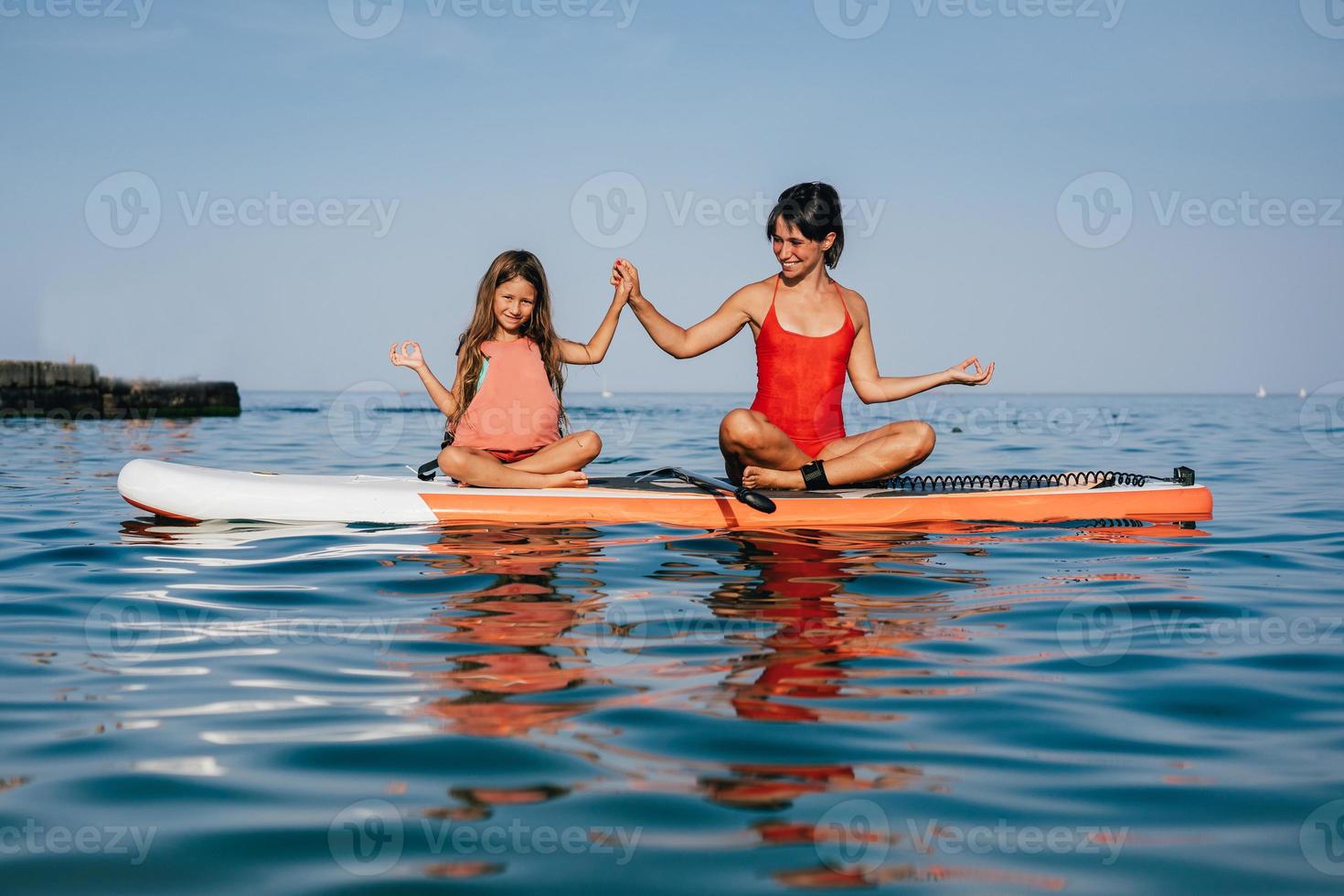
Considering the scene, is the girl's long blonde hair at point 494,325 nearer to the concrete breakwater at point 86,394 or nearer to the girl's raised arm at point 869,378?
the girl's raised arm at point 869,378

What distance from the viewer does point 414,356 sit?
6.19 metres

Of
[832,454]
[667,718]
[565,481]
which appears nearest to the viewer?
[667,718]

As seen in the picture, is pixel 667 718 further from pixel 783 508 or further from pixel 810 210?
pixel 810 210

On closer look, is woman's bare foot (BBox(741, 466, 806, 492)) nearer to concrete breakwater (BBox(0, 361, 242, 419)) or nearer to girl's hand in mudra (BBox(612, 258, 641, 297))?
girl's hand in mudra (BBox(612, 258, 641, 297))

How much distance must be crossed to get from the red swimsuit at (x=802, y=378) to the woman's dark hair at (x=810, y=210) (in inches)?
14.5

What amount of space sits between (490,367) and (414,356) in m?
0.44

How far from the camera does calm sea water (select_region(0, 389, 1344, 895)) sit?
1.89 meters

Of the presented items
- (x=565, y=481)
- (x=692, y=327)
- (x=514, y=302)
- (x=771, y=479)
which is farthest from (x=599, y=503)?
(x=514, y=302)

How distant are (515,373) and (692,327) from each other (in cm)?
108

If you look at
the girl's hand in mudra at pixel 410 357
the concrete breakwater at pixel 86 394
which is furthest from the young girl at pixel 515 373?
the concrete breakwater at pixel 86 394

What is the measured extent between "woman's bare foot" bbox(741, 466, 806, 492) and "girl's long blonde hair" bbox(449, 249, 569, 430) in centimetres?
127

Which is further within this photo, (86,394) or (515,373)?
(86,394)

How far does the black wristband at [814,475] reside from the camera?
19.2 feet

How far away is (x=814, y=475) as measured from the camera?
5871 mm
